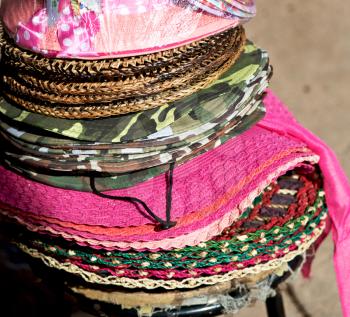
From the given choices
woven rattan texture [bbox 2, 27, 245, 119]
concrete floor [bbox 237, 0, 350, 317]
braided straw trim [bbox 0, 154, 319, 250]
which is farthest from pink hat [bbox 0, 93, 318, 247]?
concrete floor [bbox 237, 0, 350, 317]

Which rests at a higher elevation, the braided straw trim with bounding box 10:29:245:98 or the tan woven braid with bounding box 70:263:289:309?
the braided straw trim with bounding box 10:29:245:98

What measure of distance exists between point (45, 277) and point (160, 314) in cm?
20

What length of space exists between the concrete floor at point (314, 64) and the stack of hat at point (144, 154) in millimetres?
869

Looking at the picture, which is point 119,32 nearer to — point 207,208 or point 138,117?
point 138,117

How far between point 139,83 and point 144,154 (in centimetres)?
9

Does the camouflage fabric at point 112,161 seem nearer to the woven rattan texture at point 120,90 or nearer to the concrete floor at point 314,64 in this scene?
the woven rattan texture at point 120,90

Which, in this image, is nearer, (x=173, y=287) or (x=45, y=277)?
(x=173, y=287)

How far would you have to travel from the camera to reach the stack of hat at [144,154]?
0.78 m

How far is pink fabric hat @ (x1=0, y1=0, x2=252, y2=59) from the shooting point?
2.54 feet

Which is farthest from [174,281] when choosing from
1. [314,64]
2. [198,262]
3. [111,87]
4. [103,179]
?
[314,64]

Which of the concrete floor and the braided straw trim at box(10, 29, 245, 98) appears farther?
the concrete floor

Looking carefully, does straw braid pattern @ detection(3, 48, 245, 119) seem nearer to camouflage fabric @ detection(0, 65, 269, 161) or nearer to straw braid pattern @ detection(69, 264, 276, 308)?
camouflage fabric @ detection(0, 65, 269, 161)

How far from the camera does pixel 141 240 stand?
78 centimetres

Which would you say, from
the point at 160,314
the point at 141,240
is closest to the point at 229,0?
the point at 141,240
